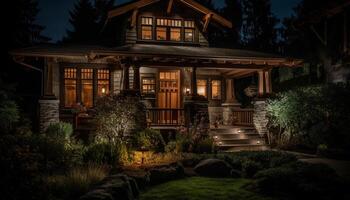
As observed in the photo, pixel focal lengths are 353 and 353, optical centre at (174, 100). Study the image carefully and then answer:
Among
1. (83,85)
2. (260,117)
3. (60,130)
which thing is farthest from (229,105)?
(60,130)

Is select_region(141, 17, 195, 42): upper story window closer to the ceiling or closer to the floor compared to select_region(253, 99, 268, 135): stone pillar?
closer to the ceiling

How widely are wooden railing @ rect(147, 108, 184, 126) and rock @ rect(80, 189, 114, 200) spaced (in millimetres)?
9677

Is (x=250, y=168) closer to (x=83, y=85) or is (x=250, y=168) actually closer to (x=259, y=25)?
(x=83, y=85)

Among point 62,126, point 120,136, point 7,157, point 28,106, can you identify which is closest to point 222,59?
point 120,136

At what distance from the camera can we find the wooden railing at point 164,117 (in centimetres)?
1719

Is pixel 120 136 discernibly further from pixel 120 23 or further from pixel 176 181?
pixel 120 23

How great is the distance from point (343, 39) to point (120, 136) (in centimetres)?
1645

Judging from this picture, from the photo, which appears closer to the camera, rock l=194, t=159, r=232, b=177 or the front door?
rock l=194, t=159, r=232, b=177

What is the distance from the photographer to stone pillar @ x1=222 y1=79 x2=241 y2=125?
2211 cm

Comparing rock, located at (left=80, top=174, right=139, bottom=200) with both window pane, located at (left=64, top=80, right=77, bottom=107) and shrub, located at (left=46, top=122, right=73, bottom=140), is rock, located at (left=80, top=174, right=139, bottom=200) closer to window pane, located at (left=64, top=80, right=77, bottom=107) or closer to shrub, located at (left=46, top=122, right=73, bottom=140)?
shrub, located at (left=46, top=122, right=73, bottom=140)

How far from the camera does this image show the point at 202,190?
9547mm

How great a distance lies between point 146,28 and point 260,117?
8.11m

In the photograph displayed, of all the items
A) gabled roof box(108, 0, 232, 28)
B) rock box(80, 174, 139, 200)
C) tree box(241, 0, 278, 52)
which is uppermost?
tree box(241, 0, 278, 52)

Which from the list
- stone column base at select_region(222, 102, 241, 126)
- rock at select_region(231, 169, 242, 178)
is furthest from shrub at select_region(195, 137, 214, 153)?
stone column base at select_region(222, 102, 241, 126)
